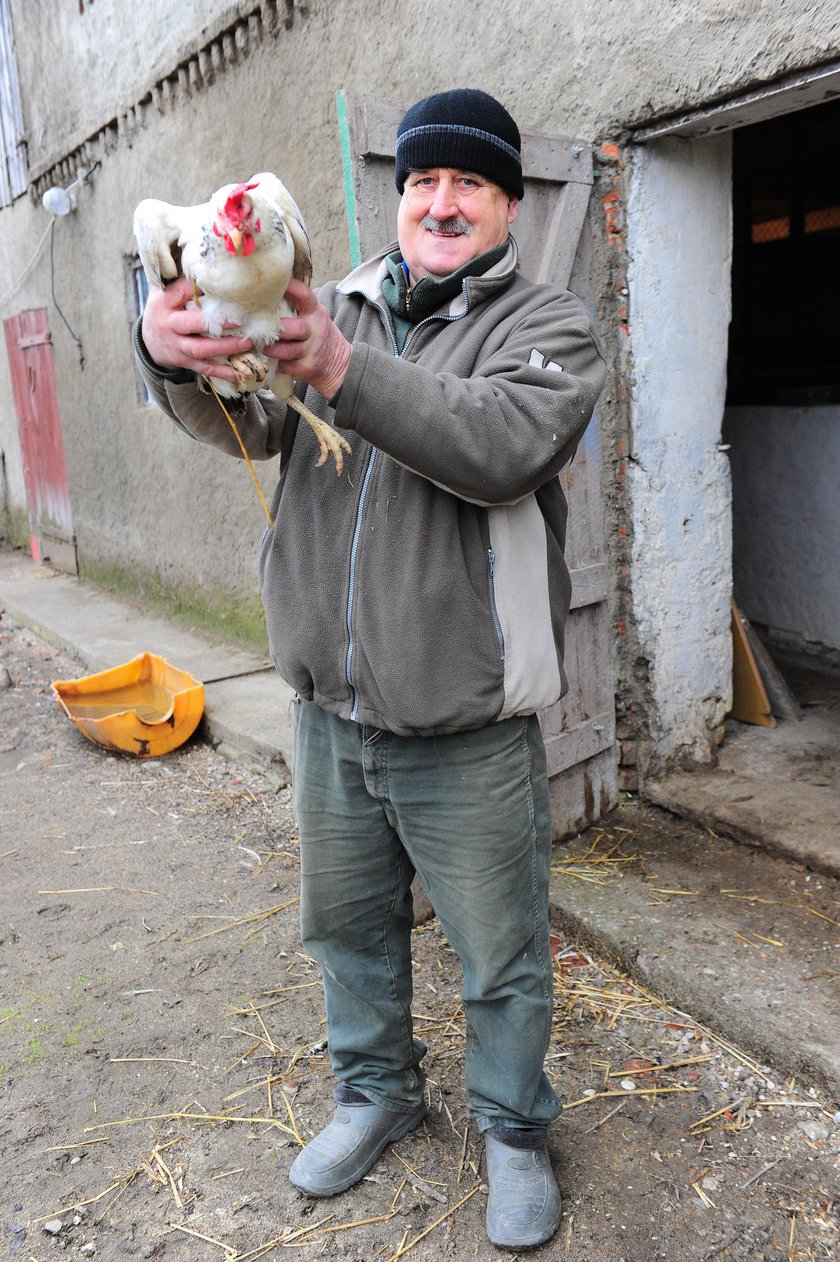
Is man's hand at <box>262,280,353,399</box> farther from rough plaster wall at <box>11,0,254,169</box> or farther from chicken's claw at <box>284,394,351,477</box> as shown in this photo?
rough plaster wall at <box>11,0,254,169</box>

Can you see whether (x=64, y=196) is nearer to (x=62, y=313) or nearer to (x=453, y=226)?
(x=62, y=313)

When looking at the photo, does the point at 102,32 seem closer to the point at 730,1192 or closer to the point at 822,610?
the point at 822,610

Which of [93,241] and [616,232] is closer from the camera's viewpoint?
[616,232]

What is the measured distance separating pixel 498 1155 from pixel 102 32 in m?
7.76

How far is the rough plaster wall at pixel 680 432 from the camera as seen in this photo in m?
3.39

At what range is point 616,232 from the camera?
337cm

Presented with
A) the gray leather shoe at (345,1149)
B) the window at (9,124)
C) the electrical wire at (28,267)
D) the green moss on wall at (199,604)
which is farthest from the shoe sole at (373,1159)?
the window at (9,124)

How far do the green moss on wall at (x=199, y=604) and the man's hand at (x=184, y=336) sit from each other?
438cm

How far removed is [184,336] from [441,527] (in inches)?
22.2

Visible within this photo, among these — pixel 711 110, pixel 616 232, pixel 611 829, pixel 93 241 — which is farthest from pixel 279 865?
pixel 93 241

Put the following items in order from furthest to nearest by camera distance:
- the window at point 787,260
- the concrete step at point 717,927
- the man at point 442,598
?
1. the window at point 787,260
2. the concrete step at point 717,927
3. the man at point 442,598

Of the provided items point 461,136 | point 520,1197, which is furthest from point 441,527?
point 520,1197

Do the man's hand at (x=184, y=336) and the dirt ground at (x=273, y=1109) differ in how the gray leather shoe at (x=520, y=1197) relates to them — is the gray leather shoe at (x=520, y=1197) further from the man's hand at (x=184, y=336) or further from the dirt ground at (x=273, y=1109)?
the man's hand at (x=184, y=336)

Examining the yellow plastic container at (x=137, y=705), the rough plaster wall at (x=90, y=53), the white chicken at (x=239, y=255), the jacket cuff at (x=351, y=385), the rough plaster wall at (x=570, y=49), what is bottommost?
the yellow plastic container at (x=137, y=705)
